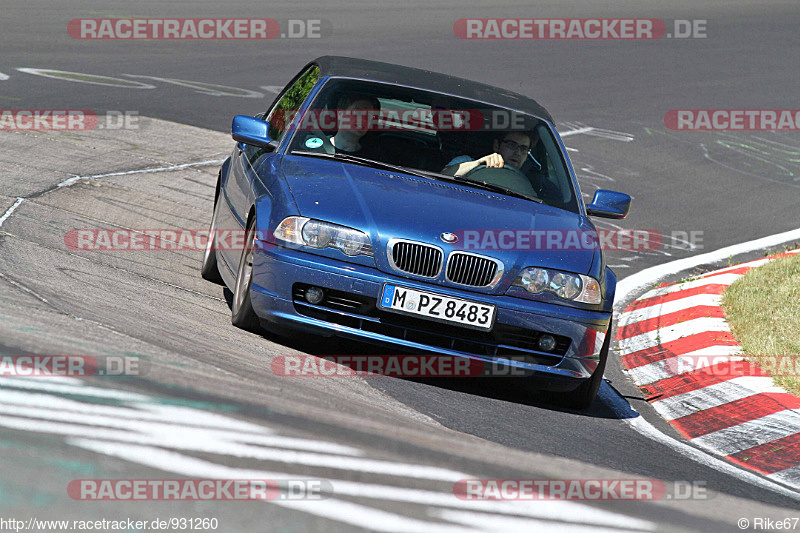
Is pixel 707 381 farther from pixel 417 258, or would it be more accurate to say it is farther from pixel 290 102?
pixel 290 102

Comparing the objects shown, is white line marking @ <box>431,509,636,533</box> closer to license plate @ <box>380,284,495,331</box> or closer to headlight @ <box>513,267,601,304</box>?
license plate @ <box>380,284,495,331</box>

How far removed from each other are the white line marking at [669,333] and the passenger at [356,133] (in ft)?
8.54

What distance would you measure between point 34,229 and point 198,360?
10.8ft

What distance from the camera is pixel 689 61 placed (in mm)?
23547

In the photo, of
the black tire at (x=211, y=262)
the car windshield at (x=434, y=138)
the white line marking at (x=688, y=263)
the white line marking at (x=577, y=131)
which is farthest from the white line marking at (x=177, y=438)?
the white line marking at (x=577, y=131)

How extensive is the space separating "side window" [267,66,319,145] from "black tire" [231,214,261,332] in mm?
1010

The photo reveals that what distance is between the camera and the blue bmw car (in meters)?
5.55

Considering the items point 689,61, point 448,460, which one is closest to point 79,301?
point 448,460

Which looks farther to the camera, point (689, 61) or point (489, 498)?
point (689, 61)

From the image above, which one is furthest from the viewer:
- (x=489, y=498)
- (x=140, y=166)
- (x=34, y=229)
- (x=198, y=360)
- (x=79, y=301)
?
(x=140, y=166)

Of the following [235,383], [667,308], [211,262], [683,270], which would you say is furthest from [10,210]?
[683,270]

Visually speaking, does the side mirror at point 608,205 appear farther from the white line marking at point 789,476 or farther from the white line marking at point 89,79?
the white line marking at point 89,79

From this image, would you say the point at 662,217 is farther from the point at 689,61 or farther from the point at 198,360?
the point at 689,61

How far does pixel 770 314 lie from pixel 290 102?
3.98 meters
